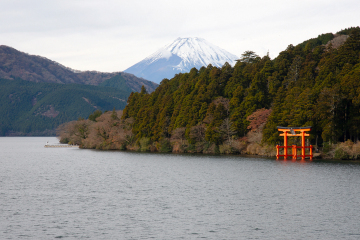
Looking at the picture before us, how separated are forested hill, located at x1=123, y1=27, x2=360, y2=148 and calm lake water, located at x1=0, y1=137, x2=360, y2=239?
1577 cm

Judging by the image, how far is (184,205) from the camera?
2423 cm

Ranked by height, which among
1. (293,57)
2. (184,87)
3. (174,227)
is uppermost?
(293,57)

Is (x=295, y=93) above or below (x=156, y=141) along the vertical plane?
above

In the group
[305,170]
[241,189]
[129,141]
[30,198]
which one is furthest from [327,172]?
[129,141]

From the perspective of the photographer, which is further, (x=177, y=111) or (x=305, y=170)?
(x=177, y=111)

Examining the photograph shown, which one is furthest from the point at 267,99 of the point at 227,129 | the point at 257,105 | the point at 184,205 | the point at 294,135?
the point at 184,205

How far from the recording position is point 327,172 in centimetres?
3866

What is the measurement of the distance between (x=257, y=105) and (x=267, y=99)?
2.56 metres

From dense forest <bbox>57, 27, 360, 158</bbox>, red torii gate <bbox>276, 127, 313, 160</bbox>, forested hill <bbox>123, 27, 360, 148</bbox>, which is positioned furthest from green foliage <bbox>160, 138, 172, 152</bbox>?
red torii gate <bbox>276, 127, 313, 160</bbox>

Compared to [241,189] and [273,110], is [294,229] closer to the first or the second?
[241,189]

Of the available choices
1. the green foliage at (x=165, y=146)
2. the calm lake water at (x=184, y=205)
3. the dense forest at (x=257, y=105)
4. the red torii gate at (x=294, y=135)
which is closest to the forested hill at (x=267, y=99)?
the dense forest at (x=257, y=105)

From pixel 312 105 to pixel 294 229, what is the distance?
38385mm

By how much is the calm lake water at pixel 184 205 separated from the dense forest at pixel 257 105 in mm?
15918

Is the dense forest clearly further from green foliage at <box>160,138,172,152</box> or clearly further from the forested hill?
green foliage at <box>160,138,172,152</box>
